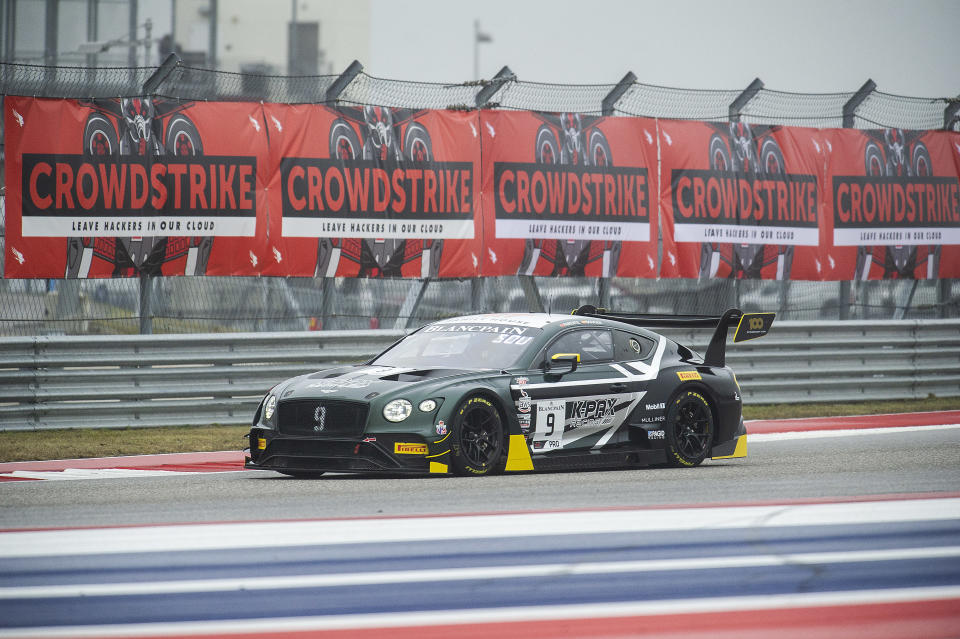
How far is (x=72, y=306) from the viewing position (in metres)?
14.2

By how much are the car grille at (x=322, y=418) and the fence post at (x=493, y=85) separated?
729 centimetres

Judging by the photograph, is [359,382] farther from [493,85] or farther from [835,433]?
[493,85]

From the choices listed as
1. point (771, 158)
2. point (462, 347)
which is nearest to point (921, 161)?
point (771, 158)

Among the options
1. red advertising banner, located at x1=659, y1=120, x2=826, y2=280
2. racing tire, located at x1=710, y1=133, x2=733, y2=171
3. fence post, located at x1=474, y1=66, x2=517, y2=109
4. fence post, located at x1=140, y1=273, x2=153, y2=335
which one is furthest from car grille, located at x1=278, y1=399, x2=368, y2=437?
racing tire, located at x1=710, y1=133, x2=733, y2=171

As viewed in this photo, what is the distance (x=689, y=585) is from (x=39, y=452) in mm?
8320

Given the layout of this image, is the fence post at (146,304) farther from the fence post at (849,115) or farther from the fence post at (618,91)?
the fence post at (849,115)

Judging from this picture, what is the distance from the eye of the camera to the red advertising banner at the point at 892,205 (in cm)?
1816

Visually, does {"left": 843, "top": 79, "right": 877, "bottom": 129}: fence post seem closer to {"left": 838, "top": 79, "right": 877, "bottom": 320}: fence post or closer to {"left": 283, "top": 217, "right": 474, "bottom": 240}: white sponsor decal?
{"left": 838, "top": 79, "right": 877, "bottom": 320}: fence post

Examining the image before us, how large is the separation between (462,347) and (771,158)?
8.80 meters

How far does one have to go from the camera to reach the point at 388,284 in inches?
599

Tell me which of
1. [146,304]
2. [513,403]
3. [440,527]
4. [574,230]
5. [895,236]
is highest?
[895,236]

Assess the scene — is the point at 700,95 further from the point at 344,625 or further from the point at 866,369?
the point at 344,625

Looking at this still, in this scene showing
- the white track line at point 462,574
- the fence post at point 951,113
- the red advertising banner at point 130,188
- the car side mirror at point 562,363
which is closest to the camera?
the white track line at point 462,574

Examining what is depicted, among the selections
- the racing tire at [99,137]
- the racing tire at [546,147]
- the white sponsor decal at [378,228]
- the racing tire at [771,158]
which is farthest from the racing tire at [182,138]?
the racing tire at [771,158]
